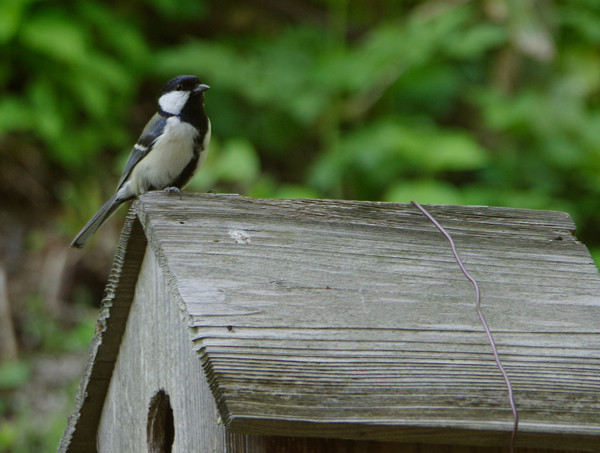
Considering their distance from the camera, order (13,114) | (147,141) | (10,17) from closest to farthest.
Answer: (147,141) < (10,17) < (13,114)

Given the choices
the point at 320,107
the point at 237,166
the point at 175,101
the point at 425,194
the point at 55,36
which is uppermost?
the point at 55,36

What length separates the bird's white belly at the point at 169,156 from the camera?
242cm

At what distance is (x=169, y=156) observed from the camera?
2.41m

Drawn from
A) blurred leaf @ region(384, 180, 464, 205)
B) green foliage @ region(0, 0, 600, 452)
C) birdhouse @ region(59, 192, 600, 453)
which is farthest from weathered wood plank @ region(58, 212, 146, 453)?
blurred leaf @ region(384, 180, 464, 205)

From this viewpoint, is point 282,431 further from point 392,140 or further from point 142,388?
point 392,140

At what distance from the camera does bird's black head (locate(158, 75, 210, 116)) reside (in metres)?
2.54

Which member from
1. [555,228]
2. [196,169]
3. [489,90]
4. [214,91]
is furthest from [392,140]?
[555,228]

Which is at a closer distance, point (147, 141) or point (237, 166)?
point (147, 141)

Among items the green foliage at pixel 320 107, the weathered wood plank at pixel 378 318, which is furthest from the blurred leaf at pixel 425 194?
the weathered wood plank at pixel 378 318

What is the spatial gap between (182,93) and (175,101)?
35mm

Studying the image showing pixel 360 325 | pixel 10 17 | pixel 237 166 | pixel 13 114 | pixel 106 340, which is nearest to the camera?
pixel 360 325

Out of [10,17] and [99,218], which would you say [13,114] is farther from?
[99,218]

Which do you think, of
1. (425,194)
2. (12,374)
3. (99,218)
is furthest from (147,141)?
(12,374)

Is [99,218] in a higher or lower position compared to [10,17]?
lower
